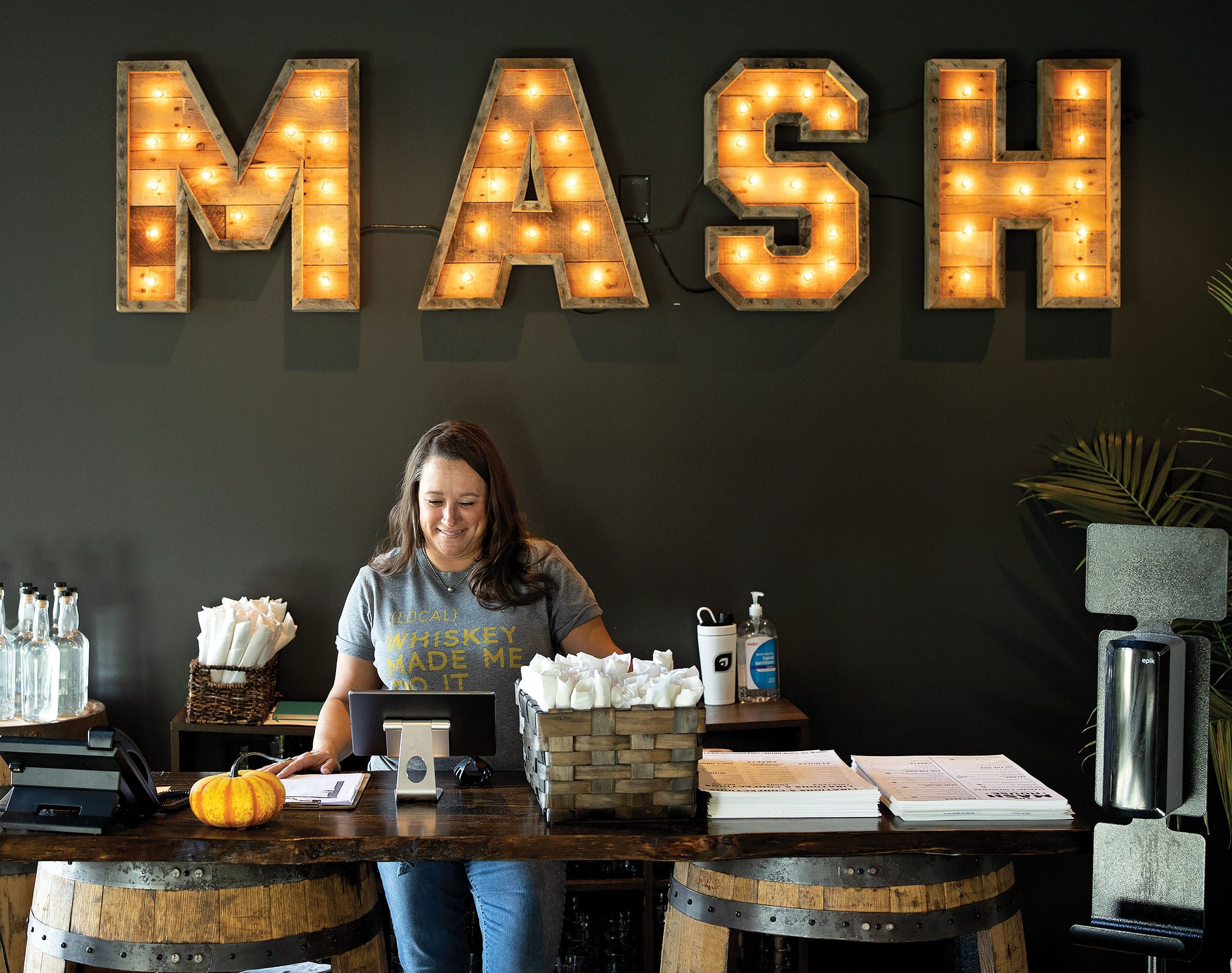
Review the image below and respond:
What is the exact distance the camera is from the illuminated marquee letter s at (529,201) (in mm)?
3139

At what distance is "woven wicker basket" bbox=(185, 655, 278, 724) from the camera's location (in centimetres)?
295

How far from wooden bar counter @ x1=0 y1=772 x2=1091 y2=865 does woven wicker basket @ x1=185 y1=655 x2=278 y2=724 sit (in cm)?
123

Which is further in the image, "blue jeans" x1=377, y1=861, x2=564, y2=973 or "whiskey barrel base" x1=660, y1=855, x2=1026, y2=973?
"blue jeans" x1=377, y1=861, x2=564, y2=973

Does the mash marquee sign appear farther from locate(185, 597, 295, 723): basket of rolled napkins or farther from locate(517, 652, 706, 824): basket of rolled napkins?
locate(517, 652, 706, 824): basket of rolled napkins

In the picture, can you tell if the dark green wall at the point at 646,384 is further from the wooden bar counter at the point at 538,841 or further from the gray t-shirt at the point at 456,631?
the wooden bar counter at the point at 538,841

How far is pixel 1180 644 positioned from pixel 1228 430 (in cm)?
215

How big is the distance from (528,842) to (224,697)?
159cm

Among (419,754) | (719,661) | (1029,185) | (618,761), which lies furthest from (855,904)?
(1029,185)

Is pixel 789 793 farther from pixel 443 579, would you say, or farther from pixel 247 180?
pixel 247 180

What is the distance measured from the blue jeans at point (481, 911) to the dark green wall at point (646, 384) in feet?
3.88

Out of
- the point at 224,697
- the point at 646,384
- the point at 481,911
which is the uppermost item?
the point at 646,384

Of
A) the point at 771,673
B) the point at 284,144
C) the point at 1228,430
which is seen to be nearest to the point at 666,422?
the point at 771,673

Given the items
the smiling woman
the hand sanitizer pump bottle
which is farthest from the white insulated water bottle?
the smiling woman

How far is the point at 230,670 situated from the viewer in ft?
9.71
